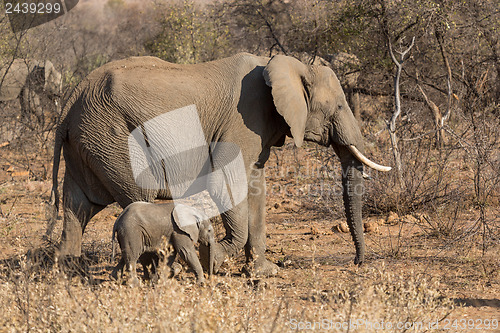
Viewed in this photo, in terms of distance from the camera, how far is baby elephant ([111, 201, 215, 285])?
5.02 metres

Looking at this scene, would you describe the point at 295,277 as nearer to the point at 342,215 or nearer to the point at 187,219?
the point at 187,219

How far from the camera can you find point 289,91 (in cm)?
561

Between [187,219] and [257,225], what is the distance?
0.99 m

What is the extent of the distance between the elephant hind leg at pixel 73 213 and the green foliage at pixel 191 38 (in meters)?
8.11

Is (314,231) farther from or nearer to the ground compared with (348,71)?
nearer to the ground

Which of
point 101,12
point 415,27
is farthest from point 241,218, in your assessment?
point 101,12

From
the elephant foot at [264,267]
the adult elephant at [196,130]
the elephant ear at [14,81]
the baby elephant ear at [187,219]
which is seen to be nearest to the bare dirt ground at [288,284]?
the elephant foot at [264,267]

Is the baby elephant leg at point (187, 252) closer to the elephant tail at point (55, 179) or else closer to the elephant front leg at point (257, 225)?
the elephant front leg at point (257, 225)

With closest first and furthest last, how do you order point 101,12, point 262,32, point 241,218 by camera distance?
point 241,218 → point 262,32 → point 101,12

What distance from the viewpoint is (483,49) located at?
1222 cm

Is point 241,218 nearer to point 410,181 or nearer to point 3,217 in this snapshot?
point 410,181

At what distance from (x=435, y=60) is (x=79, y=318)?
8820mm

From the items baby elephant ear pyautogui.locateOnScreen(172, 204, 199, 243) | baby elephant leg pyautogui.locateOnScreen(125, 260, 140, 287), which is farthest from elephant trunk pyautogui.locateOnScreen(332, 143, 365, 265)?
Answer: baby elephant leg pyautogui.locateOnScreen(125, 260, 140, 287)

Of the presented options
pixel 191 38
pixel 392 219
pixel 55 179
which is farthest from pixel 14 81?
pixel 392 219
